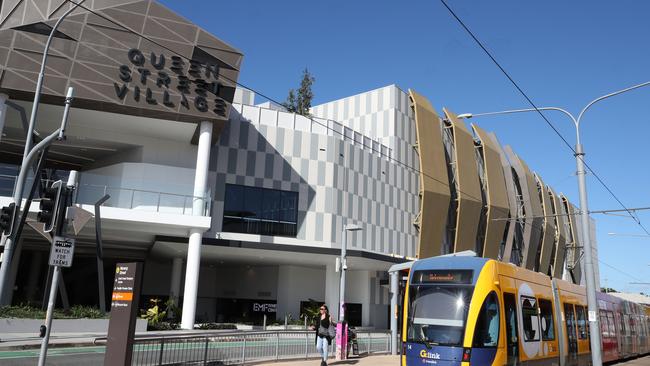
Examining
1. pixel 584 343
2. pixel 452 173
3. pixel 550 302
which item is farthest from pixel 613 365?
pixel 452 173

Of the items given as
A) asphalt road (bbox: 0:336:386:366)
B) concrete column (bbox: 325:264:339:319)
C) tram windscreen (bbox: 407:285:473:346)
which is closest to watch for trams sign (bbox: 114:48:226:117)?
asphalt road (bbox: 0:336:386:366)

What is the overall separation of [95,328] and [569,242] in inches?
2517

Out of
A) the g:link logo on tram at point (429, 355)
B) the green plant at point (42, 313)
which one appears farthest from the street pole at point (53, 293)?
the green plant at point (42, 313)

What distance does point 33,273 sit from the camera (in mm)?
35656

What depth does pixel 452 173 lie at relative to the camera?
44500 millimetres

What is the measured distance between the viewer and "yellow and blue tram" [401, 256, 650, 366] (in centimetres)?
1136

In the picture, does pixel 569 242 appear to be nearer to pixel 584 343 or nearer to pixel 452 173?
pixel 452 173

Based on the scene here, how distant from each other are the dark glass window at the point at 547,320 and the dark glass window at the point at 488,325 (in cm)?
325

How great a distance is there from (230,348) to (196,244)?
10.8 meters

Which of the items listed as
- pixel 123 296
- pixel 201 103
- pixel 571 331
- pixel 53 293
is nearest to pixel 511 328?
pixel 571 331

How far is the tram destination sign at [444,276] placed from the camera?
1206cm

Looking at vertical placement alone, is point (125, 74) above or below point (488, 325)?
above

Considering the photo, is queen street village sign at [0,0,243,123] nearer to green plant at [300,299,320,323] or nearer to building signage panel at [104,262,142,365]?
building signage panel at [104,262,142,365]

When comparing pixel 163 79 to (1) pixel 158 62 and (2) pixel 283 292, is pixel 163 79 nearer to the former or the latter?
(1) pixel 158 62
